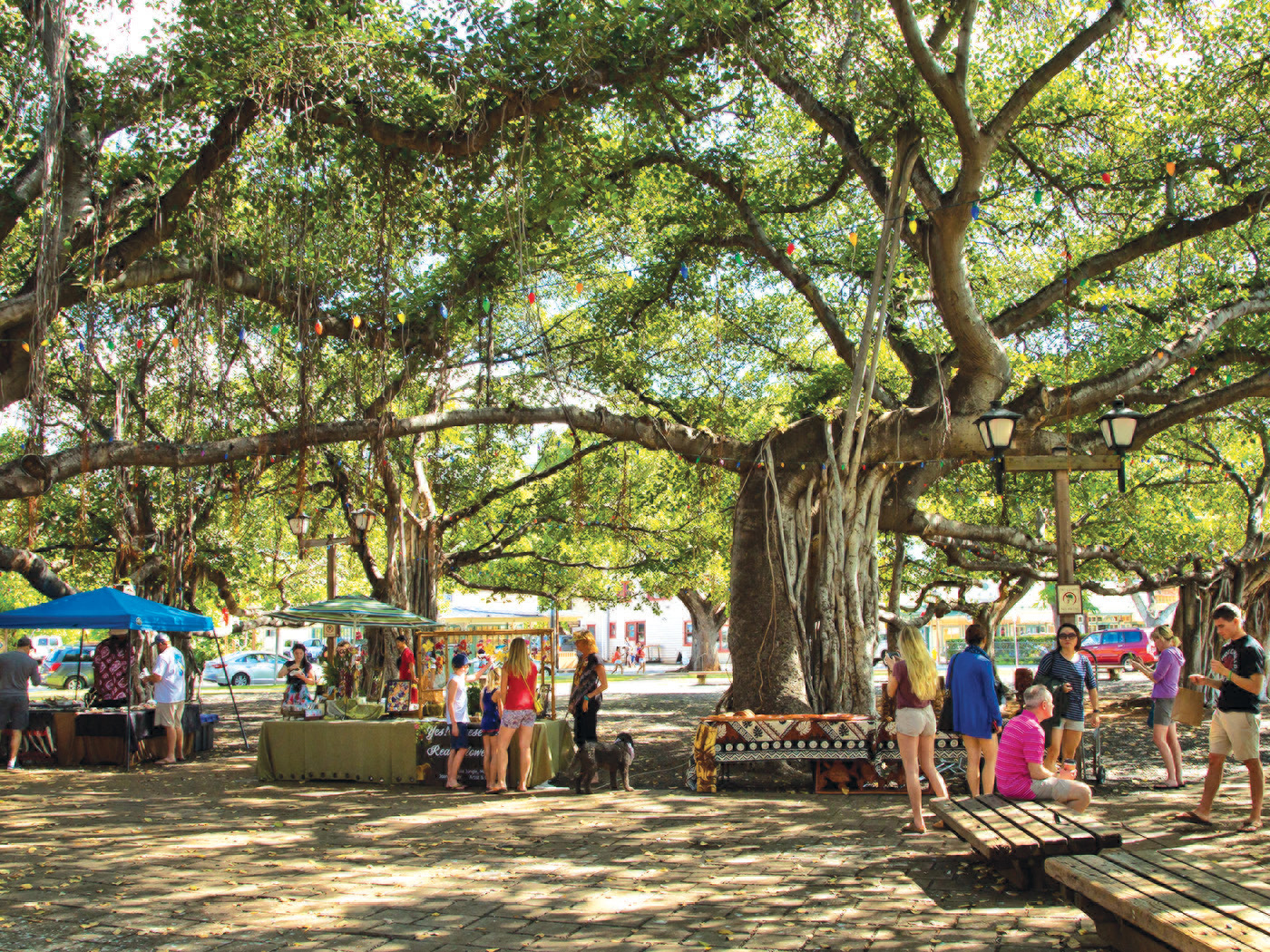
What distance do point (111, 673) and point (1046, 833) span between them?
449 inches

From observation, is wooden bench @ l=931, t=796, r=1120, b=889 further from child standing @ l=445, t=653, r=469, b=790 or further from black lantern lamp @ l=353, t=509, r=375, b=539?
black lantern lamp @ l=353, t=509, r=375, b=539

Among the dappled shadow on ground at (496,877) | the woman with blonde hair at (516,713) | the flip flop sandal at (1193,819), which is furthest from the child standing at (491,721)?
the flip flop sandal at (1193,819)

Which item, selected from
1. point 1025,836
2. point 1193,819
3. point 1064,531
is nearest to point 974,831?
point 1025,836

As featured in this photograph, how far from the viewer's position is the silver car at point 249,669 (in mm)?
31703

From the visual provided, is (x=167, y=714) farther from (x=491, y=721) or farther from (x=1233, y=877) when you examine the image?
(x=1233, y=877)

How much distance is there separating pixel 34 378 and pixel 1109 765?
33.4 ft

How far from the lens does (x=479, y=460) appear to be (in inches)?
687

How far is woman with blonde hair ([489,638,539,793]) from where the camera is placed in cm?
904

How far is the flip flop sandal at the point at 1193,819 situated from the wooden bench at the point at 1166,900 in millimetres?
2668

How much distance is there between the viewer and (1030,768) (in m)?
5.75

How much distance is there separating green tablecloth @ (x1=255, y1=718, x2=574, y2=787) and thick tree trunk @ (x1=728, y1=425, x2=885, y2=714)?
6.50 feet

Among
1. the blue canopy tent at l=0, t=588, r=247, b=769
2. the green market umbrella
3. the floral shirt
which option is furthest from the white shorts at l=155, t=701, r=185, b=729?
the green market umbrella

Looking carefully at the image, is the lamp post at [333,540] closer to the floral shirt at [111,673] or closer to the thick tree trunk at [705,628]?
the floral shirt at [111,673]

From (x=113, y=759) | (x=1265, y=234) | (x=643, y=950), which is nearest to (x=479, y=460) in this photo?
(x=113, y=759)
